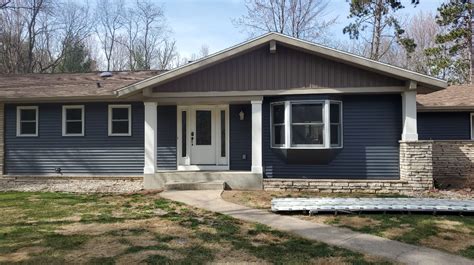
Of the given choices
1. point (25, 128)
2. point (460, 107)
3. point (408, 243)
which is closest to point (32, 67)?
point (25, 128)

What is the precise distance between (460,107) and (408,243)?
9266 mm

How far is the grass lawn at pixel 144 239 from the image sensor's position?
15.6ft

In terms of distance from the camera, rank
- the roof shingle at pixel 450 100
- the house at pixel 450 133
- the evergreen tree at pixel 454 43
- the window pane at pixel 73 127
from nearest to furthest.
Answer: the house at pixel 450 133
the window pane at pixel 73 127
the roof shingle at pixel 450 100
the evergreen tree at pixel 454 43

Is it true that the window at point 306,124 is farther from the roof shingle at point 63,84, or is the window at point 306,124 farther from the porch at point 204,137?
the roof shingle at point 63,84

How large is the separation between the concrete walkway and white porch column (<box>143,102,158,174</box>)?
2.67 meters

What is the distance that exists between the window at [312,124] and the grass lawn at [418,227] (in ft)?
9.18

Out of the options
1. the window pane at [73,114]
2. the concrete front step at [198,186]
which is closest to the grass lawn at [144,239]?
the concrete front step at [198,186]

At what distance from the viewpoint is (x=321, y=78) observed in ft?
33.9

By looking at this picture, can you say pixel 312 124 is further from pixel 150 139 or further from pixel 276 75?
pixel 150 139

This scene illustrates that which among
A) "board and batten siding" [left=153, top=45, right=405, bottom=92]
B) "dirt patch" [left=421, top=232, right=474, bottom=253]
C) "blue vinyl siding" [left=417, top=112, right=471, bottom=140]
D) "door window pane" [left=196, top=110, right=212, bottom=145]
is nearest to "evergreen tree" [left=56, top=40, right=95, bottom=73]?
"door window pane" [left=196, top=110, right=212, bottom=145]

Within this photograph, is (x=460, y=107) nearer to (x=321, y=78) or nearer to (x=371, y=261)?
(x=321, y=78)

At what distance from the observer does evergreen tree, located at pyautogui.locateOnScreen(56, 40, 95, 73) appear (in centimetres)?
2730

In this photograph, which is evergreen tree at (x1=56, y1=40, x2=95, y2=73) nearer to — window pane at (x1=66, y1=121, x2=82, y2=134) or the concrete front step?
window pane at (x1=66, y1=121, x2=82, y2=134)

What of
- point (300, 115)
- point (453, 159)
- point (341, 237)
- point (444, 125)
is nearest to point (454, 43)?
point (444, 125)
